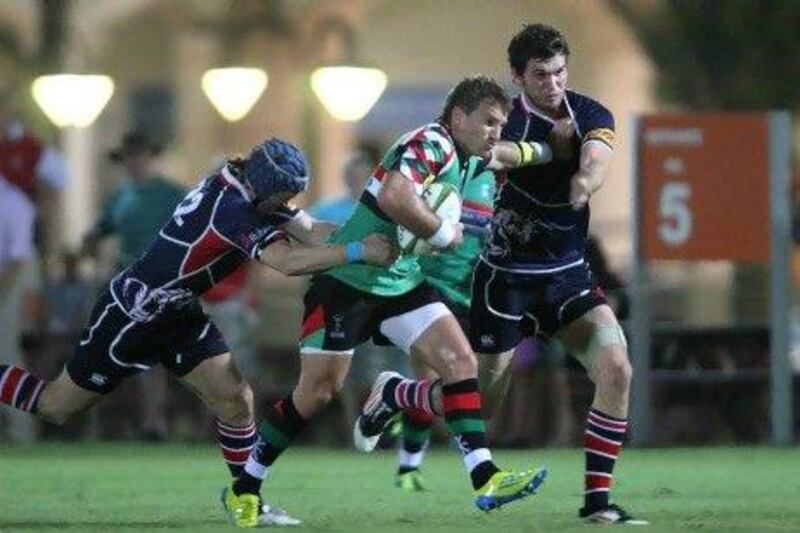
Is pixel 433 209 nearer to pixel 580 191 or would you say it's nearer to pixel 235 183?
pixel 580 191

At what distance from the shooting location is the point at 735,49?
30.3 meters

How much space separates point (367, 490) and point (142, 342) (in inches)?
104

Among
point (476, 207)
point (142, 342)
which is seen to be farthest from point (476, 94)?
point (476, 207)

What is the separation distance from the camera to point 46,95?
2639 cm

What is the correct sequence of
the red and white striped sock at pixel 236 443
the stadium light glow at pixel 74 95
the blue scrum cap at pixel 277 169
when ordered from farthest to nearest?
the stadium light glow at pixel 74 95, the red and white striped sock at pixel 236 443, the blue scrum cap at pixel 277 169

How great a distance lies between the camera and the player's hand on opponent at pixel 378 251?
47.0 feet

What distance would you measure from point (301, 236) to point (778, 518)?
2522mm

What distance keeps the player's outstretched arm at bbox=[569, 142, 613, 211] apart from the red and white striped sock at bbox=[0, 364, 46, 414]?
2778mm

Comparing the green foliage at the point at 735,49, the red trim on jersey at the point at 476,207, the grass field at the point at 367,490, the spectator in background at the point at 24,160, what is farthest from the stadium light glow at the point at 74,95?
the red trim on jersey at the point at 476,207

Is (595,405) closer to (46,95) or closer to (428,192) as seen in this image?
(428,192)

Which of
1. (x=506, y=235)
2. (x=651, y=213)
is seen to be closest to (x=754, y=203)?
(x=651, y=213)

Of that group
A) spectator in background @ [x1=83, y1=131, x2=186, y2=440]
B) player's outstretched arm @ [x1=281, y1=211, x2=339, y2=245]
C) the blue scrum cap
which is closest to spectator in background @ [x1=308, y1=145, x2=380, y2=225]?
spectator in background @ [x1=83, y1=131, x2=186, y2=440]

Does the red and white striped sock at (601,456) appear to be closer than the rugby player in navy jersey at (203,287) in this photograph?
No

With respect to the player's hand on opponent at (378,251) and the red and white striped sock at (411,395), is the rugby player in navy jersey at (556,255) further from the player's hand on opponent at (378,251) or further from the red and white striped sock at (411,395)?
the player's hand on opponent at (378,251)
